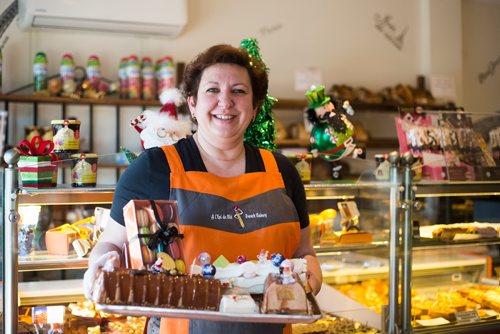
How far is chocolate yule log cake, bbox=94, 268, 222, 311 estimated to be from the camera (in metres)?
1.41

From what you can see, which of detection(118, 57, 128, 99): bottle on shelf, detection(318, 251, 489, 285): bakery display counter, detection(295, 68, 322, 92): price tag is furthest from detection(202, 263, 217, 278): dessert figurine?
detection(295, 68, 322, 92): price tag

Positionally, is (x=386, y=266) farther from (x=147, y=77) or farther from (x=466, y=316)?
(x=147, y=77)

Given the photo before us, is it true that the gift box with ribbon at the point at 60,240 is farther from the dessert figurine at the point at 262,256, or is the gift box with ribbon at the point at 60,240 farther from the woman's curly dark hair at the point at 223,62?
the dessert figurine at the point at 262,256

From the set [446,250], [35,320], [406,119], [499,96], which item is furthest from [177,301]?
[499,96]

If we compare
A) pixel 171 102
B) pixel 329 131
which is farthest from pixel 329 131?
pixel 171 102

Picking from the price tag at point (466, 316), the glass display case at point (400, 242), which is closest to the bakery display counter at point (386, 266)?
the glass display case at point (400, 242)

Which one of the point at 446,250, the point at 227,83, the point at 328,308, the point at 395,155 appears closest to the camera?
the point at 227,83

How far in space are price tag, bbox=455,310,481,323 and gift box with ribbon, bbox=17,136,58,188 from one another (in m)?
2.03

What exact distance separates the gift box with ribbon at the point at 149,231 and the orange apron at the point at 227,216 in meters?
0.11

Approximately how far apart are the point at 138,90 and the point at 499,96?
4150 millimetres

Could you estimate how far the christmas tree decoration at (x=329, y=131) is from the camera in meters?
2.91

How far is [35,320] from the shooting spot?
223 cm

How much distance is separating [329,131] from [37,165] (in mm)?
1413

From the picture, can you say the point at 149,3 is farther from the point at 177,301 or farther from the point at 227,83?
the point at 177,301
